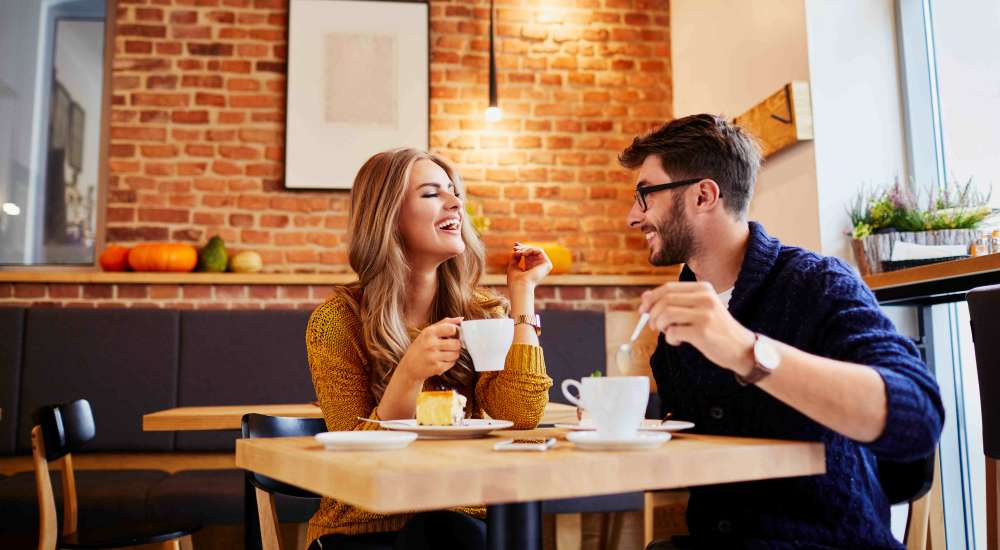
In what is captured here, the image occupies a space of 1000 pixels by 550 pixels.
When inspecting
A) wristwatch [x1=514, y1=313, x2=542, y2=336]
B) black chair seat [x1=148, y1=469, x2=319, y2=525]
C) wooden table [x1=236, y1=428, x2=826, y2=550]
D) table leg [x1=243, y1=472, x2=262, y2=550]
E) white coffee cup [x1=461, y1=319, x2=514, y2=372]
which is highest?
wristwatch [x1=514, y1=313, x2=542, y2=336]

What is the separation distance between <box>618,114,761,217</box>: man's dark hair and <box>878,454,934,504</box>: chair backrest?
0.53 meters

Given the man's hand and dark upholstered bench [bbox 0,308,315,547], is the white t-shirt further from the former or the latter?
dark upholstered bench [bbox 0,308,315,547]

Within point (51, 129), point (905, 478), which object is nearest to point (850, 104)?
point (905, 478)

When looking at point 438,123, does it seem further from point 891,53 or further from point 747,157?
point 747,157

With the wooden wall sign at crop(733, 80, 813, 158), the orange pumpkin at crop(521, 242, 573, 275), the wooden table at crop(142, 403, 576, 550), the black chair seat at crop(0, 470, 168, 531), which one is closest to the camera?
the wooden table at crop(142, 403, 576, 550)

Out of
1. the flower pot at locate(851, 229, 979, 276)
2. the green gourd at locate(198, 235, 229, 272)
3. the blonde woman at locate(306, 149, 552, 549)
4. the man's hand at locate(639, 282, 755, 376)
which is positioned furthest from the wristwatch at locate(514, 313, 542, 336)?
the green gourd at locate(198, 235, 229, 272)

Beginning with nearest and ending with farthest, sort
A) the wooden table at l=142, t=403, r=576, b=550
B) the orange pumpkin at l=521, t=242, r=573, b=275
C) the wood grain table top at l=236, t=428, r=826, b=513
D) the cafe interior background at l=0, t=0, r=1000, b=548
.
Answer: the wood grain table top at l=236, t=428, r=826, b=513, the wooden table at l=142, t=403, r=576, b=550, the cafe interior background at l=0, t=0, r=1000, b=548, the orange pumpkin at l=521, t=242, r=573, b=275

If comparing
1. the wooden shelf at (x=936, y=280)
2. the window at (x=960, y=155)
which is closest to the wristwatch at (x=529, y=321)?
the wooden shelf at (x=936, y=280)

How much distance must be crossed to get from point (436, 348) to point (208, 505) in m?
2.12

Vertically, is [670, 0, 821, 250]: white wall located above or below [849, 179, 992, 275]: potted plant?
above

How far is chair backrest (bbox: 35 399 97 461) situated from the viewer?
247cm

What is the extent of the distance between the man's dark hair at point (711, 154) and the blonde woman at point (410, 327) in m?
0.48

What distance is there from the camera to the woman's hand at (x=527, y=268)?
1945 mm

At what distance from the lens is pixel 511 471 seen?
0.85 meters
